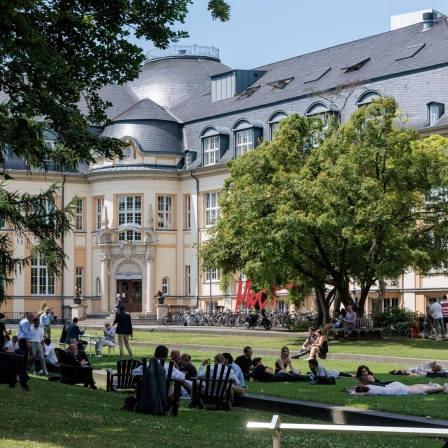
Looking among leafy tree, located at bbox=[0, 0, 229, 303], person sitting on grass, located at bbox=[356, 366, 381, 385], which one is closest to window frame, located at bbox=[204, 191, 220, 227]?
leafy tree, located at bbox=[0, 0, 229, 303]

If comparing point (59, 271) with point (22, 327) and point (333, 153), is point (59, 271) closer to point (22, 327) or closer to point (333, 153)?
point (22, 327)

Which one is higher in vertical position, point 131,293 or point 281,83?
point 281,83

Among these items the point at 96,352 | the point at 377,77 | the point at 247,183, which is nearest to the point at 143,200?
the point at 377,77

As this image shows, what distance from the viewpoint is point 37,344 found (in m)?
29.6

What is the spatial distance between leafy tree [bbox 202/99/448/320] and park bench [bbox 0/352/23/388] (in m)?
20.2

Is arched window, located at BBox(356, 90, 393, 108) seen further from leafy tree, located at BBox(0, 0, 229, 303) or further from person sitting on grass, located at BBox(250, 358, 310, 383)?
leafy tree, located at BBox(0, 0, 229, 303)

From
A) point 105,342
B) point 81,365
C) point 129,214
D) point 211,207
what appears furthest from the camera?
point 129,214

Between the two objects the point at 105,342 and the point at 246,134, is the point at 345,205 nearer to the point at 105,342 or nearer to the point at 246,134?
the point at 105,342

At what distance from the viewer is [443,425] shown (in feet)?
54.4

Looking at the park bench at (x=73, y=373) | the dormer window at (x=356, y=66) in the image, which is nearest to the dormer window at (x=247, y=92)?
the dormer window at (x=356, y=66)

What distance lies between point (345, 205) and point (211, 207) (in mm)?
29000

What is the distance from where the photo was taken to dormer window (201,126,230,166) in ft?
225

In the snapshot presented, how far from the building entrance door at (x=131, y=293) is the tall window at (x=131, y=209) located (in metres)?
3.61

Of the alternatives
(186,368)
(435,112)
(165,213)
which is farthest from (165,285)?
(186,368)
